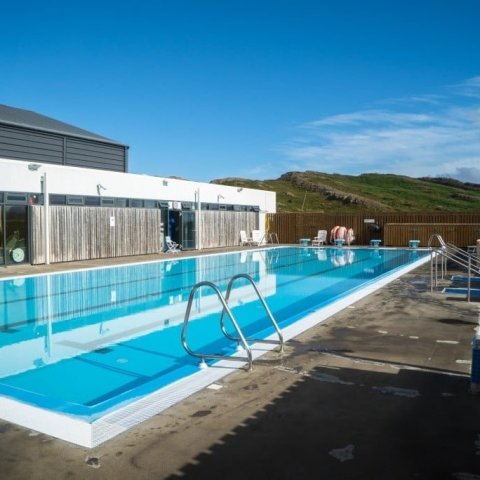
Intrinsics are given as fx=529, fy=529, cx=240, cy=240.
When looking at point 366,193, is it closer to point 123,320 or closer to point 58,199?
point 58,199

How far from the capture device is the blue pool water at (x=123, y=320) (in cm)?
546

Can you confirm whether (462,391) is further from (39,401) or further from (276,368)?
(39,401)

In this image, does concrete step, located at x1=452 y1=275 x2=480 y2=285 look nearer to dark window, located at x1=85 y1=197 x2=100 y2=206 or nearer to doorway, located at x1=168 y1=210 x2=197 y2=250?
dark window, located at x1=85 y1=197 x2=100 y2=206

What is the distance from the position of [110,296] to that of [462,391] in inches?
314

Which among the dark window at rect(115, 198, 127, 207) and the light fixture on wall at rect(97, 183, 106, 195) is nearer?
the light fixture on wall at rect(97, 183, 106, 195)

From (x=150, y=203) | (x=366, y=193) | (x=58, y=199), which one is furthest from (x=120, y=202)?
(x=366, y=193)

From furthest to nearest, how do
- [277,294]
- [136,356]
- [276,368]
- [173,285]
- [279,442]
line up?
[173,285]
[277,294]
[136,356]
[276,368]
[279,442]

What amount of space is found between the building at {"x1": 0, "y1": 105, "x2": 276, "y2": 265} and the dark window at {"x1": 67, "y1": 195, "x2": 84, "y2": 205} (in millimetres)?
32

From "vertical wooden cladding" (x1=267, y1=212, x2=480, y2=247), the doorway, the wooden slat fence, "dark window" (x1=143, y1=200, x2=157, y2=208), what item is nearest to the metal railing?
"vertical wooden cladding" (x1=267, y1=212, x2=480, y2=247)

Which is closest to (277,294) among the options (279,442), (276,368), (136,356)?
(136,356)

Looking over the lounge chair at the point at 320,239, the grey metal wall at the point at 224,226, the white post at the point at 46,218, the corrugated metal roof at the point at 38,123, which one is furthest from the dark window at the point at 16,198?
the lounge chair at the point at 320,239

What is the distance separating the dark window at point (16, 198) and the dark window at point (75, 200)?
163 centimetres

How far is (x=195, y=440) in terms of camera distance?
11.6 feet

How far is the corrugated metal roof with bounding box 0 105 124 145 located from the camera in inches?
740
